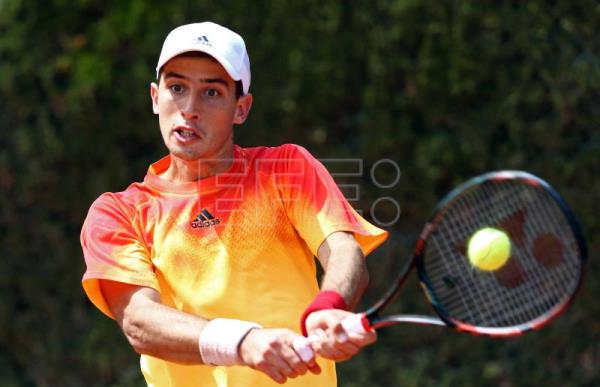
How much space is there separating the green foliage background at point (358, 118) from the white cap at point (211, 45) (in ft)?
7.23

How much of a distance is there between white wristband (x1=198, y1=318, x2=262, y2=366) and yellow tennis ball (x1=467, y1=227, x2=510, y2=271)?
Result: 0.55 metres

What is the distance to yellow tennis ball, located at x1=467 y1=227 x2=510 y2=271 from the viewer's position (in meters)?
3.31

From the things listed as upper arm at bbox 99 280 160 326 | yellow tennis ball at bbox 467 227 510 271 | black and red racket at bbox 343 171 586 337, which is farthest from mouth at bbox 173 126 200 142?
yellow tennis ball at bbox 467 227 510 271

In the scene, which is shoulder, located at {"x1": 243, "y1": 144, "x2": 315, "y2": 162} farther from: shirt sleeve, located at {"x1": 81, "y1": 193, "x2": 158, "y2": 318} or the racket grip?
the racket grip

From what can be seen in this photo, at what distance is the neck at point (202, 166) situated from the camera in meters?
3.58

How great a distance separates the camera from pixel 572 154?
A: 5777 mm

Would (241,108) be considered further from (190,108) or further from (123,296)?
(123,296)

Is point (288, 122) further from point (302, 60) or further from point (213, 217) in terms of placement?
point (213, 217)

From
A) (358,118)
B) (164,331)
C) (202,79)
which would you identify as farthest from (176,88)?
(358,118)

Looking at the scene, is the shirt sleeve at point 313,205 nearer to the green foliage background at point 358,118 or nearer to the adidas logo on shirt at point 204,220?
the adidas logo on shirt at point 204,220

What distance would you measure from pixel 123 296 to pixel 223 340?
1.24 feet

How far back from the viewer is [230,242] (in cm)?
348

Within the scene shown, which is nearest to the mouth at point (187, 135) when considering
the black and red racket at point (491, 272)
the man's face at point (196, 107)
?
the man's face at point (196, 107)

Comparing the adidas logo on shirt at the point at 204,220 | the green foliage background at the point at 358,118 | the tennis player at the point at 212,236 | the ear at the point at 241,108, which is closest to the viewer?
the tennis player at the point at 212,236
